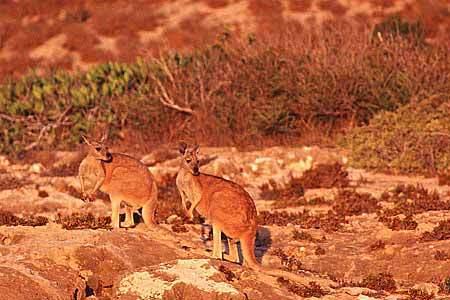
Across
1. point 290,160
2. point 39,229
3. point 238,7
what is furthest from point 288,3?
point 39,229

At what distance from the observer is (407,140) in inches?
688

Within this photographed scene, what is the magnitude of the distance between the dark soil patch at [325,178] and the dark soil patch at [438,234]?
3902 mm

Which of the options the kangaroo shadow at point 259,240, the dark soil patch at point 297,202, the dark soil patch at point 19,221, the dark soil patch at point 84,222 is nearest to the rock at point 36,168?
the dark soil patch at point 297,202

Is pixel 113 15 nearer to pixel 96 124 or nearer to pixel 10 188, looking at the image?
pixel 96 124

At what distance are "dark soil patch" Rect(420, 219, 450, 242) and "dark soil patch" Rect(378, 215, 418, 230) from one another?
1.43 feet

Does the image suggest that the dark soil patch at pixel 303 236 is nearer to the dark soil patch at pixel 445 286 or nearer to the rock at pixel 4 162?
the dark soil patch at pixel 445 286

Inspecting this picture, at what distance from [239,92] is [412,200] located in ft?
23.4

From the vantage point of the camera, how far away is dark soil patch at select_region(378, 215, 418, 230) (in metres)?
12.4

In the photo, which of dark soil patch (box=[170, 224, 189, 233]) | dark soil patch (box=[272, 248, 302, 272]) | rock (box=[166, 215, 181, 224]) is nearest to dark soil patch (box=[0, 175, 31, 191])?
rock (box=[166, 215, 181, 224])

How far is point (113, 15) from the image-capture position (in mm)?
39781

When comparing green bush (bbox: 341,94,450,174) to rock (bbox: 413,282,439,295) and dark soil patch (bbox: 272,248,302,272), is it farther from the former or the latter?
rock (bbox: 413,282,439,295)

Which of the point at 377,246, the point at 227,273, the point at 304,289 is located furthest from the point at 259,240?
the point at 227,273

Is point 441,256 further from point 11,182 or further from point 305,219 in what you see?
point 11,182

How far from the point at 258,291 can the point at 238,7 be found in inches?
1249
